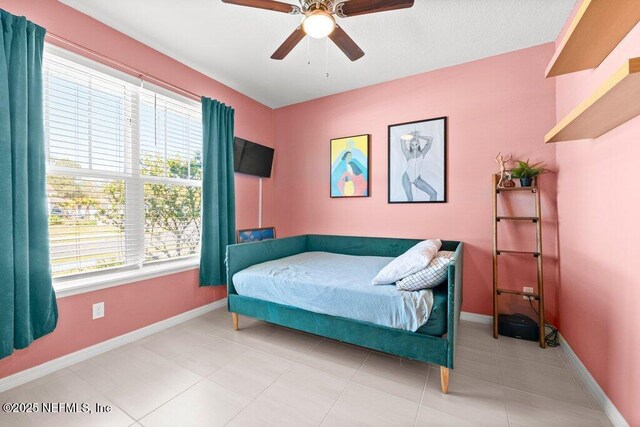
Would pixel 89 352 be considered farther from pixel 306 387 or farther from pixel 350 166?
pixel 350 166

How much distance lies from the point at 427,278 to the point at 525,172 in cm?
140

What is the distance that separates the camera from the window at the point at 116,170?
1.84m

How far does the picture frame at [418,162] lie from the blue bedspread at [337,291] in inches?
33.4

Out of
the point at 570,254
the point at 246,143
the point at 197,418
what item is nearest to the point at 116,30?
the point at 246,143

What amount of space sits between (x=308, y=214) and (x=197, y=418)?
2490 millimetres

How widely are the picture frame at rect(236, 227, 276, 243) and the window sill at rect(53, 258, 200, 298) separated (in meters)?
0.52

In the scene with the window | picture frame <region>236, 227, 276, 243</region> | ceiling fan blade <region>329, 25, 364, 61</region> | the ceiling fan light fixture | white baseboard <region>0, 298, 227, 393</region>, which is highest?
ceiling fan blade <region>329, 25, 364, 61</region>

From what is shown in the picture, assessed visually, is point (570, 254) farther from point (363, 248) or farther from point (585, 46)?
point (363, 248)

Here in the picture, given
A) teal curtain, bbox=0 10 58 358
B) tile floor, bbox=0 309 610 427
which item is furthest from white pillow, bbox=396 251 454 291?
teal curtain, bbox=0 10 58 358

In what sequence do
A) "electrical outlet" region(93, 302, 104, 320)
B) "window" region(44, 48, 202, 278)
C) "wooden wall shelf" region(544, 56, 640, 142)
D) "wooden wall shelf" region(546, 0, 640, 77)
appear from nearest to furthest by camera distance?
"wooden wall shelf" region(544, 56, 640, 142) → "wooden wall shelf" region(546, 0, 640, 77) → "window" region(44, 48, 202, 278) → "electrical outlet" region(93, 302, 104, 320)

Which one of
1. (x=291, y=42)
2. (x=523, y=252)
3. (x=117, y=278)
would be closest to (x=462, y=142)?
(x=523, y=252)

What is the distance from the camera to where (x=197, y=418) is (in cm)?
138

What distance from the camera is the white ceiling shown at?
1913mm

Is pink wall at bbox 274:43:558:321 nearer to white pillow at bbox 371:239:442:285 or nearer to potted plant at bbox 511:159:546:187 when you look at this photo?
potted plant at bbox 511:159:546:187
